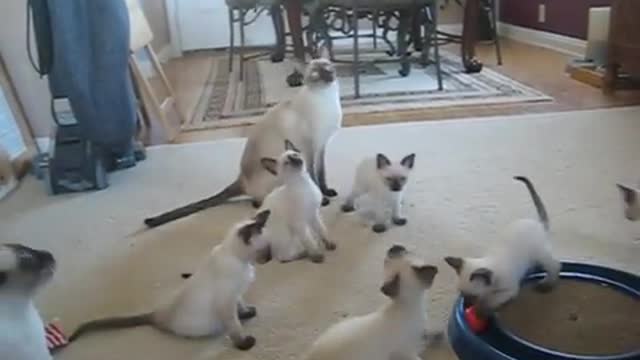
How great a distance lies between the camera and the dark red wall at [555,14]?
527 centimetres

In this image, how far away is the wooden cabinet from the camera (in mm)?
3594

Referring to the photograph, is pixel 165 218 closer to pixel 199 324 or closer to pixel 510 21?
pixel 199 324

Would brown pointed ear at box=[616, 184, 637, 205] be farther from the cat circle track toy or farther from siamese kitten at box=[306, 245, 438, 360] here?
siamese kitten at box=[306, 245, 438, 360]

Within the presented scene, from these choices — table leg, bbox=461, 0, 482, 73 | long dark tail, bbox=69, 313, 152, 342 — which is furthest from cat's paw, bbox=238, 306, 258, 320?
table leg, bbox=461, 0, 482, 73

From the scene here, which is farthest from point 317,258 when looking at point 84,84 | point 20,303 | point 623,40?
point 623,40

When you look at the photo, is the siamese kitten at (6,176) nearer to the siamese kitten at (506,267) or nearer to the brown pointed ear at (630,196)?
the siamese kitten at (506,267)

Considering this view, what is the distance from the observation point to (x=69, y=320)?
1657 millimetres

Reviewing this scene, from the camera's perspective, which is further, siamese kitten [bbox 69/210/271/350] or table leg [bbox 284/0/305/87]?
table leg [bbox 284/0/305/87]

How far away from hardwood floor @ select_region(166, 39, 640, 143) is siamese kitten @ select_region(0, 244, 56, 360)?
2.06m

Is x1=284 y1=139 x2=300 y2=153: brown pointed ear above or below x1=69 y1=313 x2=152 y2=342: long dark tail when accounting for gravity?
above

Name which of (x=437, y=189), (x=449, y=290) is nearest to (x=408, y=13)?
(x=437, y=189)

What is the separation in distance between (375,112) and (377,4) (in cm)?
83

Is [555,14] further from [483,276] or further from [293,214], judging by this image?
[483,276]

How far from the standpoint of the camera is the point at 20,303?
122 centimetres
